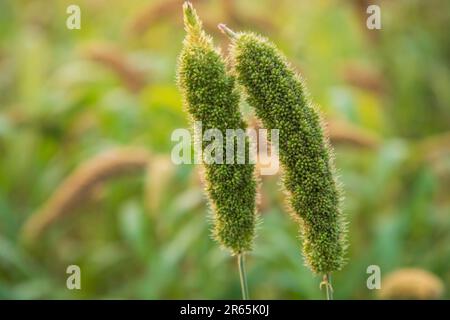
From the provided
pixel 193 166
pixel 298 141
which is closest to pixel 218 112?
pixel 298 141

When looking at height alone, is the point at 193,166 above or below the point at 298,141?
above

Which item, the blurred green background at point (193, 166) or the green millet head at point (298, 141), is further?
the blurred green background at point (193, 166)

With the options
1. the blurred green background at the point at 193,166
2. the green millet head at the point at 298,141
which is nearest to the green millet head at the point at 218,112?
the green millet head at the point at 298,141

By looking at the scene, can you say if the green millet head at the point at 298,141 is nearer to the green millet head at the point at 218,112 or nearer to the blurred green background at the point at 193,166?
the green millet head at the point at 218,112

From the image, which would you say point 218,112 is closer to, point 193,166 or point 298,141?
point 298,141
